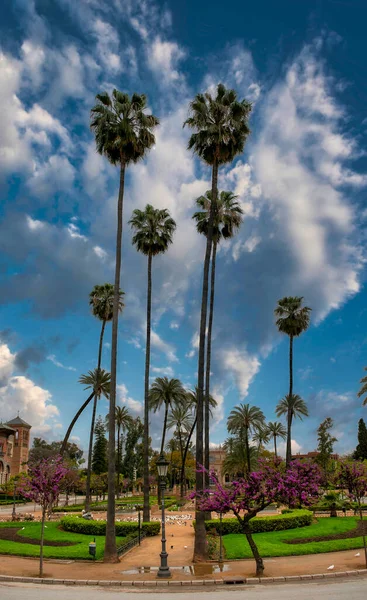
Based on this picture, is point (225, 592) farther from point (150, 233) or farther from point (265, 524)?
point (150, 233)

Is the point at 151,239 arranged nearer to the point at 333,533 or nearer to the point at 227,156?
the point at 227,156

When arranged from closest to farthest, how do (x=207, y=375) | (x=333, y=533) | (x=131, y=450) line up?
(x=333, y=533) → (x=207, y=375) → (x=131, y=450)

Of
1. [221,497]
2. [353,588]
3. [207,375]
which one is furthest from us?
[207,375]

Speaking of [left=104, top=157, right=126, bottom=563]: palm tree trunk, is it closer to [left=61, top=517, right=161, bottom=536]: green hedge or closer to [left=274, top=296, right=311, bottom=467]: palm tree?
[left=61, top=517, right=161, bottom=536]: green hedge

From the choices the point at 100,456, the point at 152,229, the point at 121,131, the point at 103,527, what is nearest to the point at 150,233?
the point at 152,229

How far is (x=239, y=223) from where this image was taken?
3709cm

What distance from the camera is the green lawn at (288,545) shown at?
77.0 ft

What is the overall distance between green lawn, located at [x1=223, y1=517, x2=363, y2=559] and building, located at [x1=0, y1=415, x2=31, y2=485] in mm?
74438

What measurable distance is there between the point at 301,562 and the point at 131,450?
332 ft

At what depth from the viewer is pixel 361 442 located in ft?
338

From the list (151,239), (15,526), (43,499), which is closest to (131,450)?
(15,526)

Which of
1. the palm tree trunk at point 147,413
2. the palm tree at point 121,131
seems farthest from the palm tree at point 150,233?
the palm tree at point 121,131

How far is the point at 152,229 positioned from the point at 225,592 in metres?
26.4

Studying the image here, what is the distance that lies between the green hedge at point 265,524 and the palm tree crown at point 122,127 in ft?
73.9
